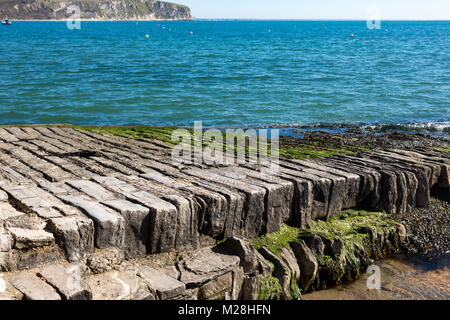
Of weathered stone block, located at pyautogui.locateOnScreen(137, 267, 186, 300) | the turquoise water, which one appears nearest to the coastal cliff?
the turquoise water

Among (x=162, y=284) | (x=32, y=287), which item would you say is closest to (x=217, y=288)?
(x=162, y=284)

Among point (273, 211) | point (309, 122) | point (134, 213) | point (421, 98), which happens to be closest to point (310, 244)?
point (273, 211)

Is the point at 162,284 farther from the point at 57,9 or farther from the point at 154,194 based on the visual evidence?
the point at 57,9

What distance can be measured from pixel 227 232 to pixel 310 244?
1.21 metres

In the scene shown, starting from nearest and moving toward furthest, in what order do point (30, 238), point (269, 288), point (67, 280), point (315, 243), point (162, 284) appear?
1. point (67, 280)
2. point (30, 238)
3. point (162, 284)
4. point (269, 288)
5. point (315, 243)

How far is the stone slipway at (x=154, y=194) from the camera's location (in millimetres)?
4562

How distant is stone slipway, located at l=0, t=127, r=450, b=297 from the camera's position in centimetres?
456

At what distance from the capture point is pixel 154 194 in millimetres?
5574

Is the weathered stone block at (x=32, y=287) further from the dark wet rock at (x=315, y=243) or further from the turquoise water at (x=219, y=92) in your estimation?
the turquoise water at (x=219, y=92)

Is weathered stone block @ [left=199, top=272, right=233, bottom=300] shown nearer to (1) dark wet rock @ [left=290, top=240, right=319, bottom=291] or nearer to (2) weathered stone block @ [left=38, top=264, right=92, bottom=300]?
(2) weathered stone block @ [left=38, top=264, right=92, bottom=300]

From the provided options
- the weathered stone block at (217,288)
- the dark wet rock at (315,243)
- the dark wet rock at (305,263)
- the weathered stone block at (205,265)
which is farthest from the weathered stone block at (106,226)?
the dark wet rock at (315,243)
